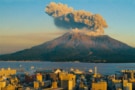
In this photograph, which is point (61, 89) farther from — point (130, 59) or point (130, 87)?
point (130, 59)

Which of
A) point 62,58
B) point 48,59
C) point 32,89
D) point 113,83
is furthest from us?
point 48,59

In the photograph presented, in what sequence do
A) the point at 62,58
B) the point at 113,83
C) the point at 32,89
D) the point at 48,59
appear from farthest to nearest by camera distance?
the point at 48,59 → the point at 62,58 → the point at 113,83 → the point at 32,89

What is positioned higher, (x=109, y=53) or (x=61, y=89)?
(x=109, y=53)

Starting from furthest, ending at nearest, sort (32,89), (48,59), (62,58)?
(48,59) < (62,58) < (32,89)

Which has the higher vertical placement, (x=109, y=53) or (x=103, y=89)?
(x=109, y=53)

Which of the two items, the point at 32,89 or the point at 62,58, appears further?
the point at 62,58

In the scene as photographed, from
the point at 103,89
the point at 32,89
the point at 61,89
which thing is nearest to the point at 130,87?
the point at 103,89

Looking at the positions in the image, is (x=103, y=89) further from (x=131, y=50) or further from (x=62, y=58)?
(x=131, y=50)

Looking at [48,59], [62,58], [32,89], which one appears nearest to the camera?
[32,89]

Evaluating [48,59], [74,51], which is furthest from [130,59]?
[48,59]
